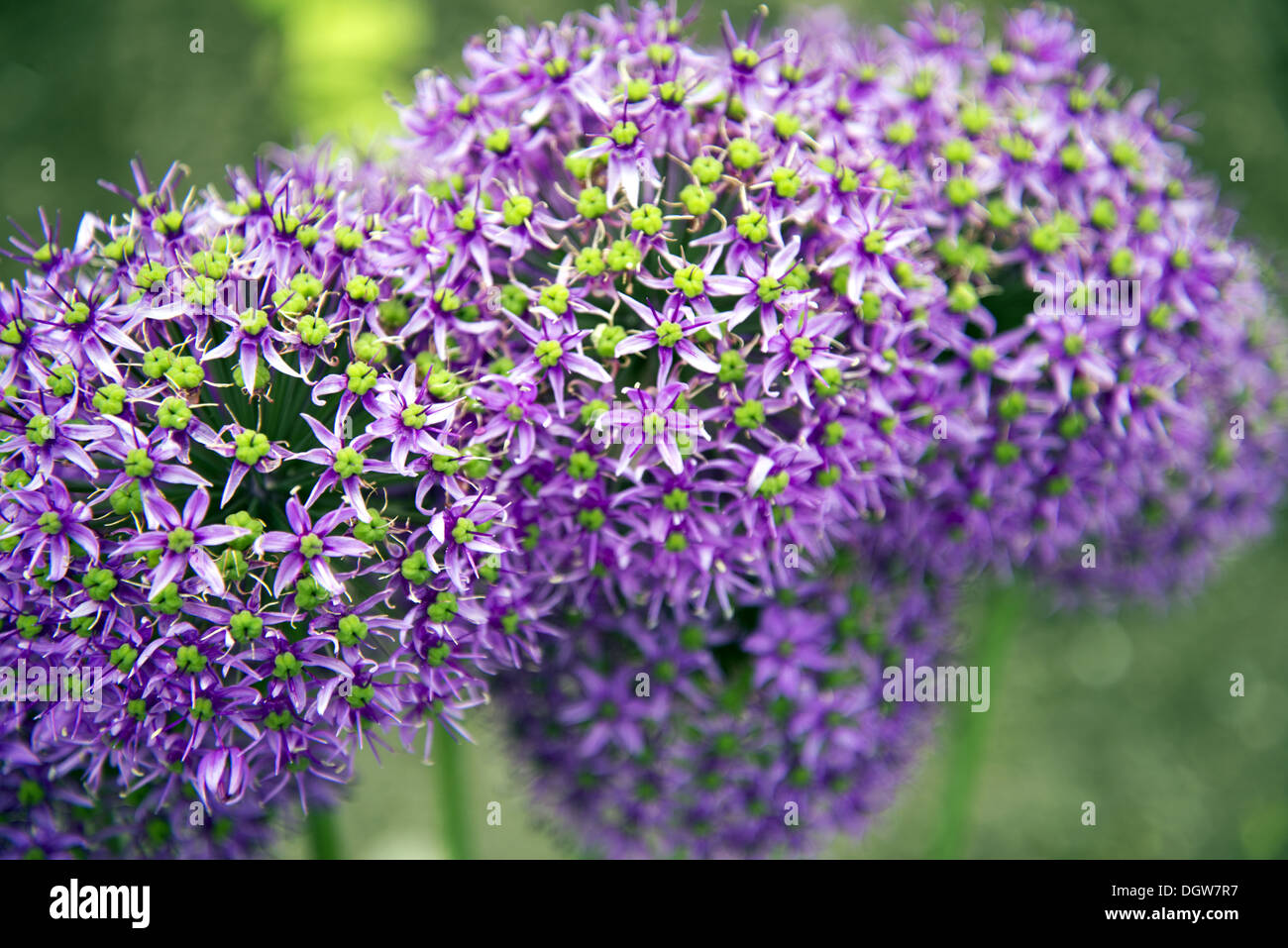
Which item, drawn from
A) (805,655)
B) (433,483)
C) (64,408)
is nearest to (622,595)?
(805,655)

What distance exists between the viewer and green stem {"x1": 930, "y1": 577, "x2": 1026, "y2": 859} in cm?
346

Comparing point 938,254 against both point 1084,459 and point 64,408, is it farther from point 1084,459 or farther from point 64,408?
point 64,408

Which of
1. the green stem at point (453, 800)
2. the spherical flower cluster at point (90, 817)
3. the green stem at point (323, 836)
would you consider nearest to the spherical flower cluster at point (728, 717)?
the green stem at point (453, 800)

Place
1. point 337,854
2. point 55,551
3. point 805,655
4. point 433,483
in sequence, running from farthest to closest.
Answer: point 337,854 → point 805,655 → point 433,483 → point 55,551

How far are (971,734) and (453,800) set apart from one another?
5.77ft

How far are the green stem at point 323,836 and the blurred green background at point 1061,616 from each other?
172 cm

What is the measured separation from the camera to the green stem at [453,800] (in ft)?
10.5

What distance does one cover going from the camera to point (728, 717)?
104 inches

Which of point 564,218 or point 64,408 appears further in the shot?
point 564,218

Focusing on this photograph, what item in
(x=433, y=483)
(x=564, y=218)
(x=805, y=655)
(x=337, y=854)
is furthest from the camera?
(x=337, y=854)

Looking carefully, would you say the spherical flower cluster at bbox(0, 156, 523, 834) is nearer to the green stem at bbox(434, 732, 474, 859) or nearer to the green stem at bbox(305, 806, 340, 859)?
the green stem at bbox(305, 806, 340, 859)

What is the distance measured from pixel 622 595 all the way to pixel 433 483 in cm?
63

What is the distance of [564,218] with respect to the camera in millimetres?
2402

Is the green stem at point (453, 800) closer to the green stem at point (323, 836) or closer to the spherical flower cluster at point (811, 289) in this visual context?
the green stem at point (323, 836)
